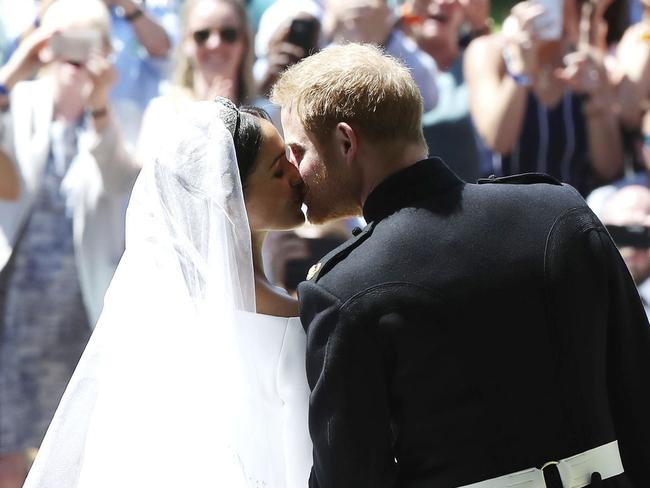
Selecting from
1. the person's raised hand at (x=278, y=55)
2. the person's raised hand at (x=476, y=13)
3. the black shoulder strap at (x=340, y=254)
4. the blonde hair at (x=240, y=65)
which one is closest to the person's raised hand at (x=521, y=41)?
the person's raised hand at (x=476, y=13)

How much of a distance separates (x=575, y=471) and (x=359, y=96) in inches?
29.1

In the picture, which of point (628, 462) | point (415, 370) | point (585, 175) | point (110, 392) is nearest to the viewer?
point (415, 370)

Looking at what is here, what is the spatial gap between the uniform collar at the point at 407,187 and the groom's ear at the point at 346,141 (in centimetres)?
8

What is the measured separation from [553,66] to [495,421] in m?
3.44

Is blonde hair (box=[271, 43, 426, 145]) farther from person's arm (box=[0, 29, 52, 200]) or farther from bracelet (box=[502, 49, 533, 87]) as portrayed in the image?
bracelet (box=[502, 49, 533, 87])

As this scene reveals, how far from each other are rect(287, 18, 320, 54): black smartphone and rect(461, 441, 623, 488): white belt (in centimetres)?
307

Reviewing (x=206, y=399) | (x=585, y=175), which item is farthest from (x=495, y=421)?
(x=585, y=175)

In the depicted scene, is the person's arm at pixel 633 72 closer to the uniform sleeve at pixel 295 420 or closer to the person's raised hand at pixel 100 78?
the person's raised hand at pixel 100 78

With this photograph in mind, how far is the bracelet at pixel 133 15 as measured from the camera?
13.9 feet

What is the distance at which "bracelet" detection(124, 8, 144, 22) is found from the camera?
4.25 meters

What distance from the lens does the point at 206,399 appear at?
181 centimetres

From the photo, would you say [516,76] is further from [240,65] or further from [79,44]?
[79,44]

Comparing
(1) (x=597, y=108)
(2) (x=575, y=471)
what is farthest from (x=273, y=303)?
(1) (x=597, y=108)

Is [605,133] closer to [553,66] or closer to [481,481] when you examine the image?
[553,66]
